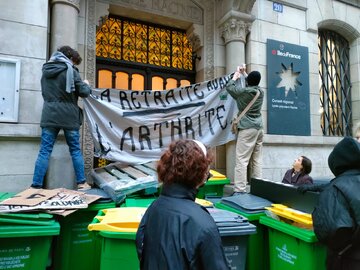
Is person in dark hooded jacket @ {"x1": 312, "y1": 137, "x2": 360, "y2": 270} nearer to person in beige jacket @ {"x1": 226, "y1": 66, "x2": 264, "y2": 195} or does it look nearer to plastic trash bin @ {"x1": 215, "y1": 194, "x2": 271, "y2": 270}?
plastic trash bin @ {"x1": 215, "y1": 194, "x2": 271, "y2": 270}

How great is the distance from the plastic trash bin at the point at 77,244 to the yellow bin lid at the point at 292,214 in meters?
1.80

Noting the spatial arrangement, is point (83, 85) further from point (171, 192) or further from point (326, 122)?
point (326, 122)

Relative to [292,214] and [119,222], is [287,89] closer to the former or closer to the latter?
[292,214]

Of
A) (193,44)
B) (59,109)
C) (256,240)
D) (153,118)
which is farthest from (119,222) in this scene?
(193,44)

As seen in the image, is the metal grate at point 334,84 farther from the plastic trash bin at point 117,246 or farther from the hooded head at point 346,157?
the plastic trash bin at point 117,246

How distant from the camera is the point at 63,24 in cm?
525

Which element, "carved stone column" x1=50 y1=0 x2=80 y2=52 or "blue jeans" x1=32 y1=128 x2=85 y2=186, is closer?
"blue jeans" x1=32 y1=128 x2=85 y2=186

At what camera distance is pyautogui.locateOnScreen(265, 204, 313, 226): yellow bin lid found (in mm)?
2656

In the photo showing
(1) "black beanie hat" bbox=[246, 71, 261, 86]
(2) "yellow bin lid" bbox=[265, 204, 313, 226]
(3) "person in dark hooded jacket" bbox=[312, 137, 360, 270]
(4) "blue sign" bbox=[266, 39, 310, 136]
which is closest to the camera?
(3) "person in dark hooded jacket" bbox=[312, 137, 360, 270]

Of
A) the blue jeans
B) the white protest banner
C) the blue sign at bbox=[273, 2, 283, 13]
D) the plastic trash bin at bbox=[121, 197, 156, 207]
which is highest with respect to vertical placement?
the blue sign at bbox=[273, 2, 283, 13]

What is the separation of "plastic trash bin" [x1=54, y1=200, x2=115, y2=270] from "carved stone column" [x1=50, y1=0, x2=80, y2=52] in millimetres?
3126

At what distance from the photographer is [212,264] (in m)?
1.53

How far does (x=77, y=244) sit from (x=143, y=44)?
16.1ft

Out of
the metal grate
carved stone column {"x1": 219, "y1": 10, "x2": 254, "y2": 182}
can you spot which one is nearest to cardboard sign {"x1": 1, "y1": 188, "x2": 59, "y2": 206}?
carved stone column {"x1": 219, "y1": 10, "x2": 254, "y2": 182}
